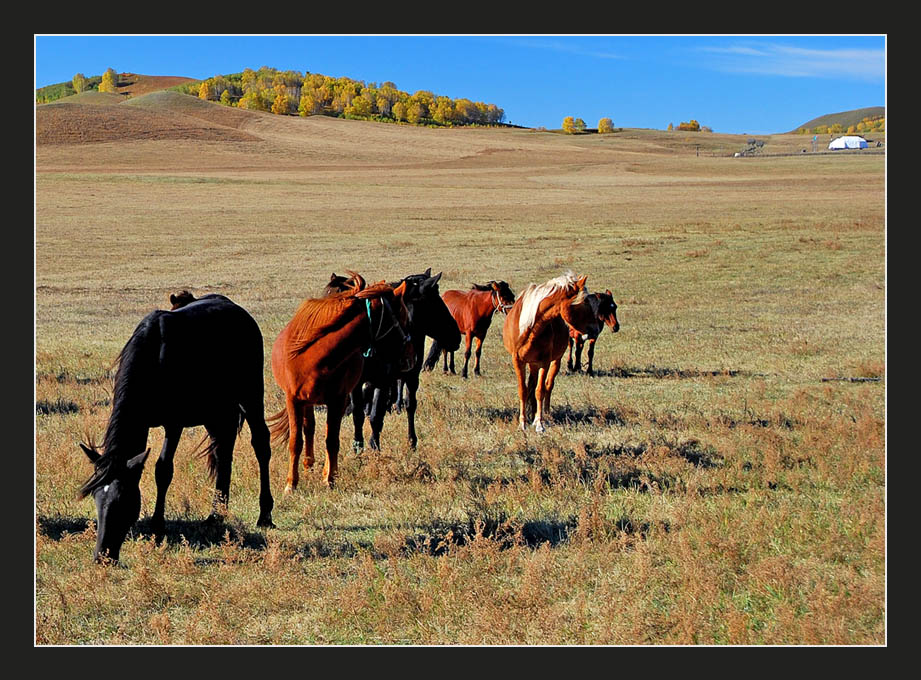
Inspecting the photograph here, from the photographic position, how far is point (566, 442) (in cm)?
983

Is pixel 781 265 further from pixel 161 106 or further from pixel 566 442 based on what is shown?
pixel 161 106

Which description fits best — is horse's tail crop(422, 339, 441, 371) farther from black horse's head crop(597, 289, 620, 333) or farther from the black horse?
the black horse

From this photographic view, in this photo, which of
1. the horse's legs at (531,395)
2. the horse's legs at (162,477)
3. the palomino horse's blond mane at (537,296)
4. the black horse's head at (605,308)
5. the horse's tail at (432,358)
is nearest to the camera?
the horse's legs at (162,477)

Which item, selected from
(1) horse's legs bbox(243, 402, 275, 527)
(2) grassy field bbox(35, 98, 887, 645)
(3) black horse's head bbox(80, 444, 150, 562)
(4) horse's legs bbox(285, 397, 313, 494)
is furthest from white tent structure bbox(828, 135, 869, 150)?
(3) black horse's head bbox(80, 444, 150, 562)

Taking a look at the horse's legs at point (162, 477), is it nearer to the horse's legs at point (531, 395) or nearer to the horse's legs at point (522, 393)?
the horse's legs at point (522, 393)

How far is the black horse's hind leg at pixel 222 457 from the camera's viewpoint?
714 cm

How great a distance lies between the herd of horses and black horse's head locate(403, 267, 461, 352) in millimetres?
13

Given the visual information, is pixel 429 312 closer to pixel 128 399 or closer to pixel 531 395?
pixel 531 395

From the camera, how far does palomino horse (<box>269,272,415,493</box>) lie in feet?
25.7

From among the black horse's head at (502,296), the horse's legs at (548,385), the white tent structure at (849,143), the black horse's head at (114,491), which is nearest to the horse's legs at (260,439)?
the black horse's head at (114,491)

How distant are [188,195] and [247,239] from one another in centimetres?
2393

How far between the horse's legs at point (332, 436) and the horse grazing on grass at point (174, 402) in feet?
2.43

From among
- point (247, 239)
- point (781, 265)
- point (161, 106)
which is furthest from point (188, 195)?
point (161, 106)

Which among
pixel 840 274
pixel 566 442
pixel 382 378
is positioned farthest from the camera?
pixel 840 274
